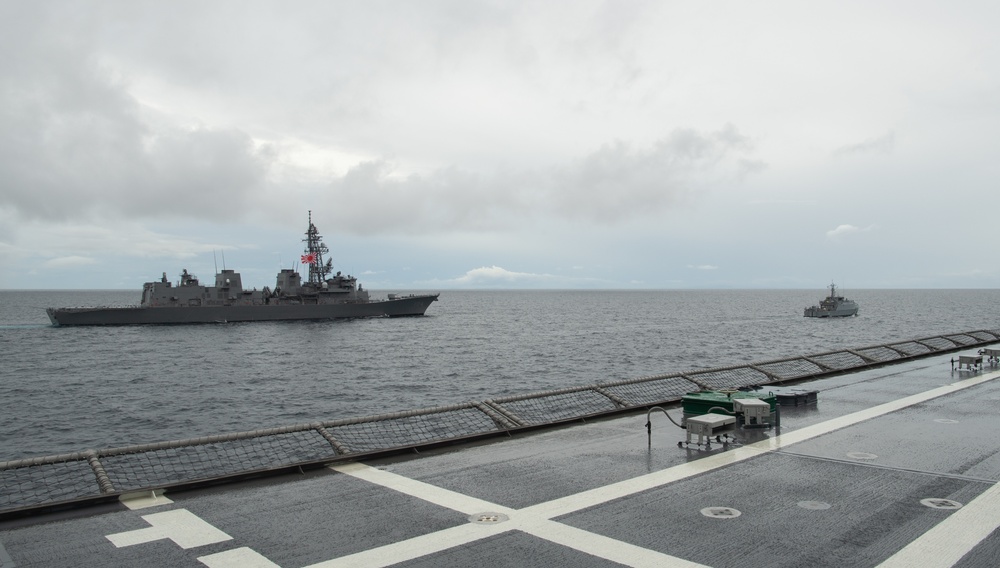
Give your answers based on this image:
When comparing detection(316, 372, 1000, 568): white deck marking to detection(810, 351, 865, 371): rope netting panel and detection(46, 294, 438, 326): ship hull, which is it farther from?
detection(46, 294, 438, 326): ship hull

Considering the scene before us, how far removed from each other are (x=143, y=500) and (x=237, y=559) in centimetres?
249

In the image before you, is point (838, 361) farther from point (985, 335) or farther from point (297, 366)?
point (297, 366)

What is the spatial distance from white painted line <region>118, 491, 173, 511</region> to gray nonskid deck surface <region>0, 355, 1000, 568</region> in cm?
4

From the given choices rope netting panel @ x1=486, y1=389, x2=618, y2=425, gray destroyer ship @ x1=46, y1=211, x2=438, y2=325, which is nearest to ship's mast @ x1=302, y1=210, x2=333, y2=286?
gray destroyer ship @ x1=46, y1=211, x2=438, y2=325

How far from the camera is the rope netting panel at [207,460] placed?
1794cm

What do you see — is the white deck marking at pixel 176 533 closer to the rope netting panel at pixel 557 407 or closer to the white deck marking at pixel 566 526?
the white deck marking at pixel 566 526

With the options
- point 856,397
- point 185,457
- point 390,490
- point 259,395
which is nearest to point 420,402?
point 259,395

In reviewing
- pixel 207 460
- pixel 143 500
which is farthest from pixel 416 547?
pixel 207 460

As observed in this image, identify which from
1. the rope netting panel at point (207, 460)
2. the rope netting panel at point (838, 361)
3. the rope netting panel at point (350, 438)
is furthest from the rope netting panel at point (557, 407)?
the rope netting panel at point (838, 361)

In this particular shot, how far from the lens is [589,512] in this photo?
7141mm

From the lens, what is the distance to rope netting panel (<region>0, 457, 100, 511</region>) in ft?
55.3

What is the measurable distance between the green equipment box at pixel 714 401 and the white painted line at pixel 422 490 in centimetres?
557

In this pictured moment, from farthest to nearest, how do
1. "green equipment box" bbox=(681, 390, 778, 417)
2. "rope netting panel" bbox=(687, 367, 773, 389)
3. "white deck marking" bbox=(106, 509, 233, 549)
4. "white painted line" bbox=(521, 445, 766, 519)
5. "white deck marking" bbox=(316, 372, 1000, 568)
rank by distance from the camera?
1. "rope netting panel" bbox=(687, 367, 773, 389)
2. "green equipment box" bbox=(681, 390, 778, 417)
3. "white painted line" bbox=(521, 445, 766, 519)
4. "white deck marking" bbox=(106, 509, 233, 549)
5. "white deck marking" bbox=(316, 372, 1000, 568)

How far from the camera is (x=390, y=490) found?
316 inches
